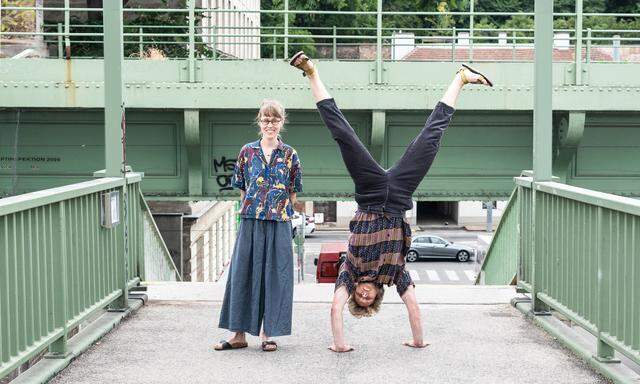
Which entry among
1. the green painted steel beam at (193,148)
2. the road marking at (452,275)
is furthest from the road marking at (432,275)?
the green painted steel beam at (193,148)

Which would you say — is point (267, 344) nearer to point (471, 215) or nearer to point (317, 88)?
point (317, 88)

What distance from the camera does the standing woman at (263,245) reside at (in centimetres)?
668

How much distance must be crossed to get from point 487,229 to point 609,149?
49.4 meters

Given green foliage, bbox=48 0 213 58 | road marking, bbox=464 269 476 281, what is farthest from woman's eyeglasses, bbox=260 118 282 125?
road marking, bbox=464 269 476 281

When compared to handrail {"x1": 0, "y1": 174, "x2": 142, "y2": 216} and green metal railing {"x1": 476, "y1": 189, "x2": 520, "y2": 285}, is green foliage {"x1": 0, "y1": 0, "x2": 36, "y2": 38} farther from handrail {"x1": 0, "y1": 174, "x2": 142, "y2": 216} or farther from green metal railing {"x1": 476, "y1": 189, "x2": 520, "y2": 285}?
handrail {"x1": 0, "y1": 174, "x2": 142, "y2": 216}

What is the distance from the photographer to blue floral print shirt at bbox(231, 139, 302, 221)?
666 cm

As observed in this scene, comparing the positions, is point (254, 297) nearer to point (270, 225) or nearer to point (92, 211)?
point (270, 225)

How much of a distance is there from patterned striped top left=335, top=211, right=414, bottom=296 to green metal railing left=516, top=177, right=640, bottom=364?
1.22 metres

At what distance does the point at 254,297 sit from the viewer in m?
6.77

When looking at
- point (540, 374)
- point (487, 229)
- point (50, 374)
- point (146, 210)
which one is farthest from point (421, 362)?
point (487, 229)

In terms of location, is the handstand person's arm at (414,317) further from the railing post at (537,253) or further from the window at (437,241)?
the window at (437,241)

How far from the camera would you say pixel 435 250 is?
53.8 metres

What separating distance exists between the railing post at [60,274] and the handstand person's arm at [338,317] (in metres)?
1.74

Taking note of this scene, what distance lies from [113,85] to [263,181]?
199 cm
